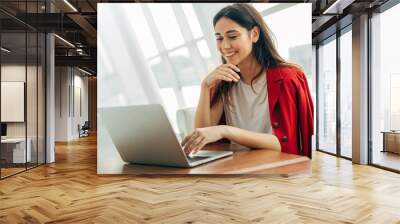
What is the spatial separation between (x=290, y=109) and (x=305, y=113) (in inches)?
10.8

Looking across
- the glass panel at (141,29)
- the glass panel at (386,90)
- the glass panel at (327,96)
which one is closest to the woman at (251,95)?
the glass panel at (141,29)

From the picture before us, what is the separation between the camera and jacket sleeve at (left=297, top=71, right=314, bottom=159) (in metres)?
6.51

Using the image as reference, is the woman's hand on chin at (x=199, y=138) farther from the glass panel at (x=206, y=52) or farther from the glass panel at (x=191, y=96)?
the glass panel at (x=206, y=52)

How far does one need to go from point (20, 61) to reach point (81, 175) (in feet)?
7.32

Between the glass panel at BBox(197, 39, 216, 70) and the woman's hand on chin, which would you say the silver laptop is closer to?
the woman's hand on chin

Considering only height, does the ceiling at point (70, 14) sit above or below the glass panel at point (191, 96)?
above

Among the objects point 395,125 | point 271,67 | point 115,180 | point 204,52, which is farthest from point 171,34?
point 395,125

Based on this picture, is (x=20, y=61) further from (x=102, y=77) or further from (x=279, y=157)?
(x=279, y=157)

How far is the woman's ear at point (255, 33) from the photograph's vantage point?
6.49m

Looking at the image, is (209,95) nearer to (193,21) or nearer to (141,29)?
(193,21)

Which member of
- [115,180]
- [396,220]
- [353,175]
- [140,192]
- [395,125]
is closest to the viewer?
[396,220]

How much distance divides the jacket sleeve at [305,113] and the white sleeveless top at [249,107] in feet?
1.75

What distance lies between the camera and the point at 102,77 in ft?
21.1

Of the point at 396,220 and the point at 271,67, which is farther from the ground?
the point at 271,67
